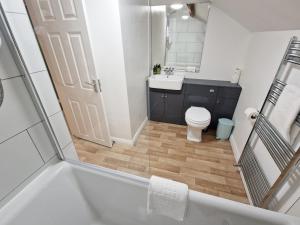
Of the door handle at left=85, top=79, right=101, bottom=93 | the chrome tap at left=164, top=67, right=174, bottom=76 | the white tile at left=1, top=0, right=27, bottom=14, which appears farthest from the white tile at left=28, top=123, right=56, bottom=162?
the chrome tap at left=164, top=67, right=174, bottom=76

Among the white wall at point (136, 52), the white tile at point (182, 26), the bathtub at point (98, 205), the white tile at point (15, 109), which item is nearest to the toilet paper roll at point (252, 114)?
the bathtub at point (98, 205)

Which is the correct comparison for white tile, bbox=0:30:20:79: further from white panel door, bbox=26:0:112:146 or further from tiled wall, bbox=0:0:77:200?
white panel door, bbox=26:0:112:146

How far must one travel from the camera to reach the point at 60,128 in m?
1.03

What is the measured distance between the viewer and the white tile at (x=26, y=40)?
0.71m

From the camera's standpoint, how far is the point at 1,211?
2.60ft

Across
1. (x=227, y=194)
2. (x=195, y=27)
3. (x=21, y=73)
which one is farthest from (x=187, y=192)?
(x=195, y=27)

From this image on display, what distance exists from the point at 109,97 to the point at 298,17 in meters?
1.76

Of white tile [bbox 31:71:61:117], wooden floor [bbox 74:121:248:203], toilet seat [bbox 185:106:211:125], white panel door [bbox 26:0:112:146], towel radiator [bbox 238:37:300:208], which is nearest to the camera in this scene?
white tile [bbox 31:71:61:117]

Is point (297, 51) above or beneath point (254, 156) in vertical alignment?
above

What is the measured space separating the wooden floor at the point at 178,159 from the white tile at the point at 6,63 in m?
1.35

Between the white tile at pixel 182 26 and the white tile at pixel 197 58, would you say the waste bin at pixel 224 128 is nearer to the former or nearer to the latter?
the white tile at pixel 197 58

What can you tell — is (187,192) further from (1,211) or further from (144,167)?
(1,211)

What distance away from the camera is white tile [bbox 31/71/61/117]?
0.84 m

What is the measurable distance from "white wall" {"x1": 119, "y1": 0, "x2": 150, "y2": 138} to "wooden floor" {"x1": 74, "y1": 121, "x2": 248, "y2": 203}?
0.32m
